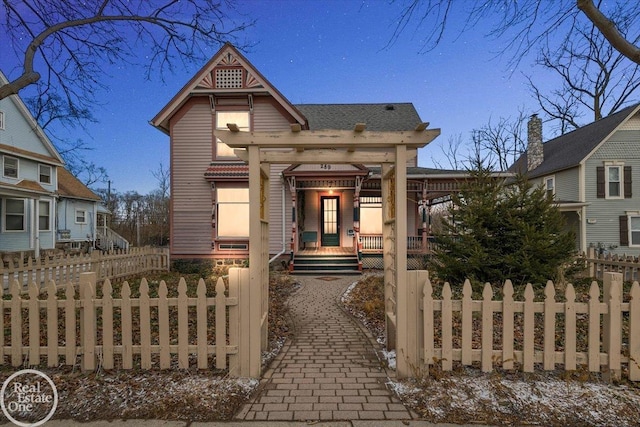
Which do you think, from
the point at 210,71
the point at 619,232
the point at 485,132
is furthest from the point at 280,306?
the point at 485,132

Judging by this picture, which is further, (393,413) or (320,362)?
(320,362)

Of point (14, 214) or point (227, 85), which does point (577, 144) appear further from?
point (14, 214)

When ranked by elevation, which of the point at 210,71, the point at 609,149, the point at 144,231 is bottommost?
the point at 144,231

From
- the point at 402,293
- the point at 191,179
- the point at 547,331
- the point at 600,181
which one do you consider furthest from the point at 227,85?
the point at 600,181

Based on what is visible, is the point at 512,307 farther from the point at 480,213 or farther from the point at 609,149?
the point at 609,149

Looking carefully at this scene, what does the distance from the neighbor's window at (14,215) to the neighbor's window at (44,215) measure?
1.05 m

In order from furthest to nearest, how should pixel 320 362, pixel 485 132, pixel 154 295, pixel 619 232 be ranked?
1. pixel 485 132
2. pixel 619 232
3. pixel 154 295
4. pixel 320 362

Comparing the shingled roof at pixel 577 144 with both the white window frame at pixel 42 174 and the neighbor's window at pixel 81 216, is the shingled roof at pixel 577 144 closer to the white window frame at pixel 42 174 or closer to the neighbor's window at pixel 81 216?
the white window frame at pixel 42 174

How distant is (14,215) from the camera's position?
55.1 ft

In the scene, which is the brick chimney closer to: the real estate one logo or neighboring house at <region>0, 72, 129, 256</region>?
the real estate one logo

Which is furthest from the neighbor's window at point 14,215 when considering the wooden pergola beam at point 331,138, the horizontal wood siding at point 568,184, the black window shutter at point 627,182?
Answer: the black window shutter at point 627,182

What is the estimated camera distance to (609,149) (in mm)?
17703

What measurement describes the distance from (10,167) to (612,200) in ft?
102

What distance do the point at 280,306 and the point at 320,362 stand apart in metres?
3.30
